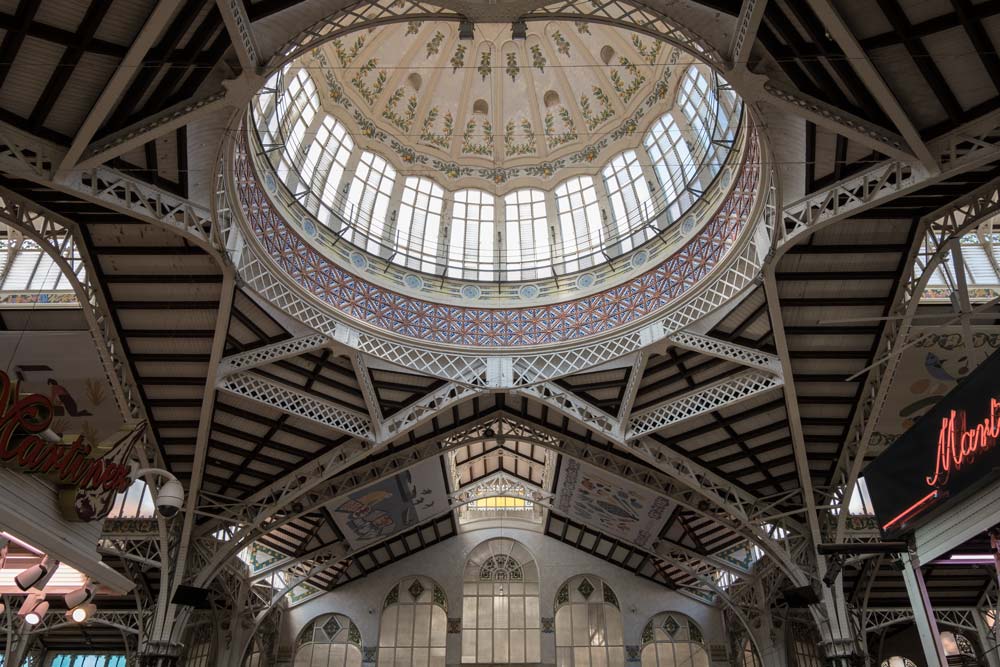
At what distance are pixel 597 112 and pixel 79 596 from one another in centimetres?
2274

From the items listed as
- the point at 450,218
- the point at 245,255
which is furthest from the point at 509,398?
the point at 245,255

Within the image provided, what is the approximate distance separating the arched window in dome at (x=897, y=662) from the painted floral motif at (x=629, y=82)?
87.1ft

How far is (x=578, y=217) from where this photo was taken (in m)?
27.5

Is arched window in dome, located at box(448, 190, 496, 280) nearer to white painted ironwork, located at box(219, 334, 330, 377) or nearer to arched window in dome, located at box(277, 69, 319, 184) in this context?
arched window in dome, located at box(277, 69, 319, 184)

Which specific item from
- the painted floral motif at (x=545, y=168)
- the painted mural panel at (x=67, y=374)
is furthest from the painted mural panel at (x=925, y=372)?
the painted mural panel at (x=67, y=374)

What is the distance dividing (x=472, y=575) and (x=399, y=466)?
12.8m

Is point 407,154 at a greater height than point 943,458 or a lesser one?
greater

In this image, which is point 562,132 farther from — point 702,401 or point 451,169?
point 702,401

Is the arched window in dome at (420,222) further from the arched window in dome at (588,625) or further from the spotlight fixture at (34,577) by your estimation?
the arched window in dome at (588,625)

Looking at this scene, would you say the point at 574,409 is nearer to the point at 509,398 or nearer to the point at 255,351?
the point at 509,398

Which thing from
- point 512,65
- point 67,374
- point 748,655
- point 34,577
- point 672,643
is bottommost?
point 34,577

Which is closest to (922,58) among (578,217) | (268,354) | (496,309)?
(496,309)

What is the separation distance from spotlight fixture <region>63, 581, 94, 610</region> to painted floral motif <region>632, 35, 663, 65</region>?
22.0 metres

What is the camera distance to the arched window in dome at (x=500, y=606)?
111 ft
